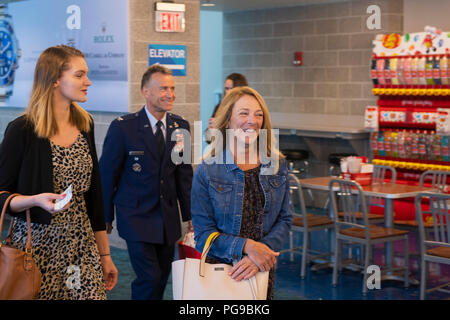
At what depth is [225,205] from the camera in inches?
98.7

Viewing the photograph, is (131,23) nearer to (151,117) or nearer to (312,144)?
(151,117)

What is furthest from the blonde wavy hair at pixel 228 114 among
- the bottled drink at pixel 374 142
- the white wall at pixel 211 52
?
the white wall at pixel 211 52

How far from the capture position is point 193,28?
21.4ft

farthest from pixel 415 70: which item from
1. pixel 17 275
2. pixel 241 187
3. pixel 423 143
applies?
pixel 17 275

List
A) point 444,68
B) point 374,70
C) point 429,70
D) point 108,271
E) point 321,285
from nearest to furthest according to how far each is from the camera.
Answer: point 108,271 < point 321,285 < point 444,68 < point 429,70 < point 374,70

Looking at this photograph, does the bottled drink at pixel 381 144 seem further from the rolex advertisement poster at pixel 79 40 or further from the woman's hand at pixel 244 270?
the woman's hand at pixel 244 270

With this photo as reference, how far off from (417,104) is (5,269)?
21.4 feet

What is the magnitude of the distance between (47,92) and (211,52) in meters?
9.14

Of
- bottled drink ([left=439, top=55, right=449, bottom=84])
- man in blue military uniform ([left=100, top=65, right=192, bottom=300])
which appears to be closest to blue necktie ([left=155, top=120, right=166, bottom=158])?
man in blue military uniform ([left=100, top=65, right=192, bottom=300])

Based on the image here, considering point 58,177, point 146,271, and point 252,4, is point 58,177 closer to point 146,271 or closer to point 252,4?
point 146,271

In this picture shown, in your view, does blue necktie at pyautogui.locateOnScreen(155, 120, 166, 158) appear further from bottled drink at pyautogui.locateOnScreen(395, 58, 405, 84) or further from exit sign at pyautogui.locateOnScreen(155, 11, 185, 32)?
bottled drink at pyautogui.locateOnScreen(395, 58, 405, 84)

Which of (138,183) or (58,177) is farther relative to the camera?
(138,183)

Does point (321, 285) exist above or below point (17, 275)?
below

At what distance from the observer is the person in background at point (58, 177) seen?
8.21ft
